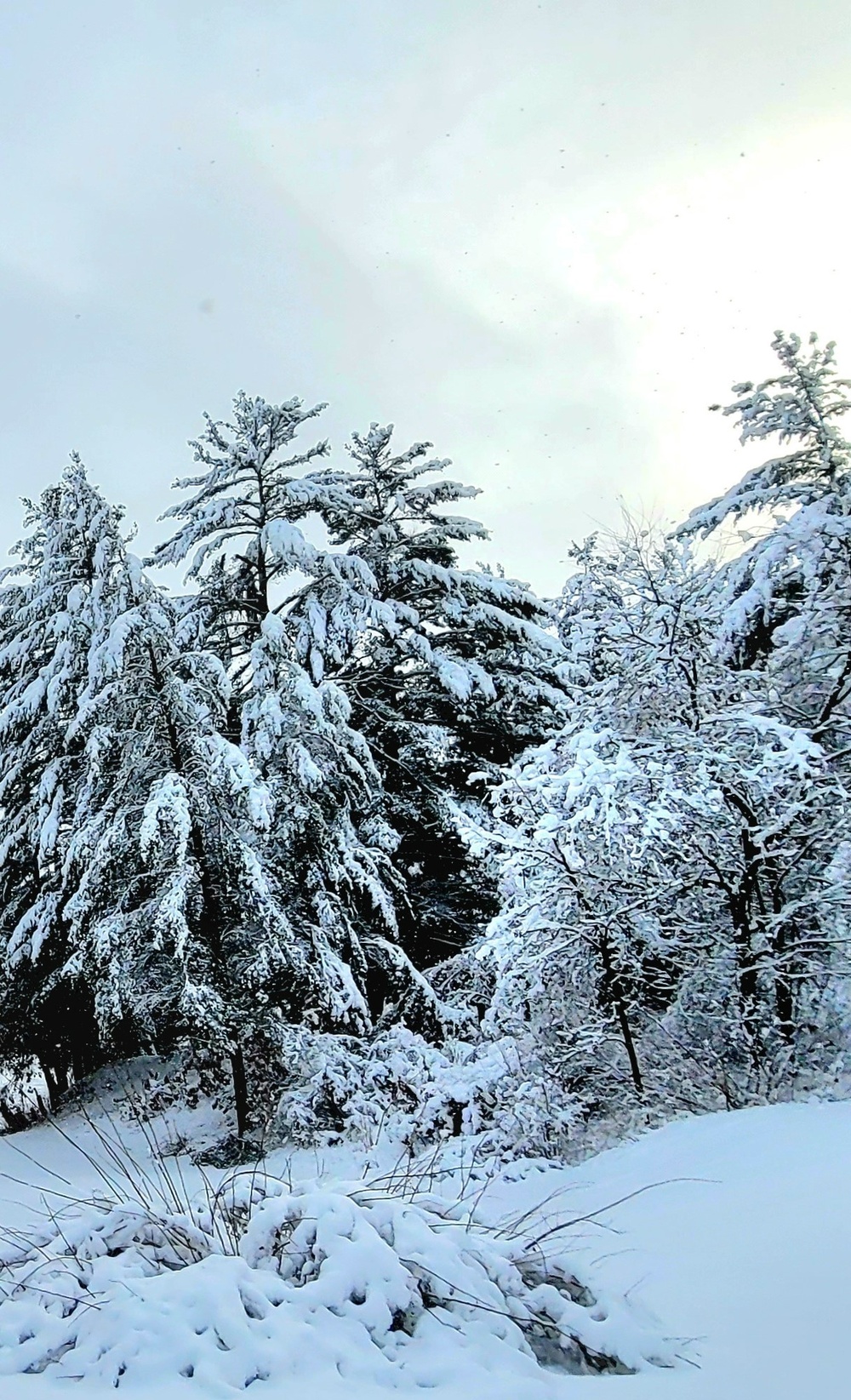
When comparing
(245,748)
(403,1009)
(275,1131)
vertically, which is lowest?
(275,1131)

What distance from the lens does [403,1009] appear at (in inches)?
487

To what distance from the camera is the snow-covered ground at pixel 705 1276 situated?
2.38m

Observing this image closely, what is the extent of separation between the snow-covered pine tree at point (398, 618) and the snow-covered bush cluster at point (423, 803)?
0.21ft

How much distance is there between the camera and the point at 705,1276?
324 cm

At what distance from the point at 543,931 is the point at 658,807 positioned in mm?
1565

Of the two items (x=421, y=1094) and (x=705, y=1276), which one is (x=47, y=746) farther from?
(x=705, y=1276)

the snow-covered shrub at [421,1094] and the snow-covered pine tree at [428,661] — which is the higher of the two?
the snow-covered pine tree at [428,661]

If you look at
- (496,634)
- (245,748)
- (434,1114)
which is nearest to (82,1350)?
(434,1114)

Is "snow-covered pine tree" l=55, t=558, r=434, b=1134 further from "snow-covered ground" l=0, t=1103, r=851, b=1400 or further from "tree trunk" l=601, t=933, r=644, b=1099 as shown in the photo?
"snow-covered ground" l=0, t=1103, r=851, b=1400

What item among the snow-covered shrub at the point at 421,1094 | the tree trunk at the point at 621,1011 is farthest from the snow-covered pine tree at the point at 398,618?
the tree trunk at the point at 621,1011

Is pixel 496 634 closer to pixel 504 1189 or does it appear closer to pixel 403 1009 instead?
pixel 403 1009

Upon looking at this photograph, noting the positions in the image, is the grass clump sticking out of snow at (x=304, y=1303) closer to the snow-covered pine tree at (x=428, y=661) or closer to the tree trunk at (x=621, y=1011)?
the tree trunk at (x=621, y=1011)

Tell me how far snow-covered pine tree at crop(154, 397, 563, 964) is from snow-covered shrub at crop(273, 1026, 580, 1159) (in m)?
2.60

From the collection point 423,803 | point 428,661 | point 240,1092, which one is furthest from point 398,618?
point 240,1092
